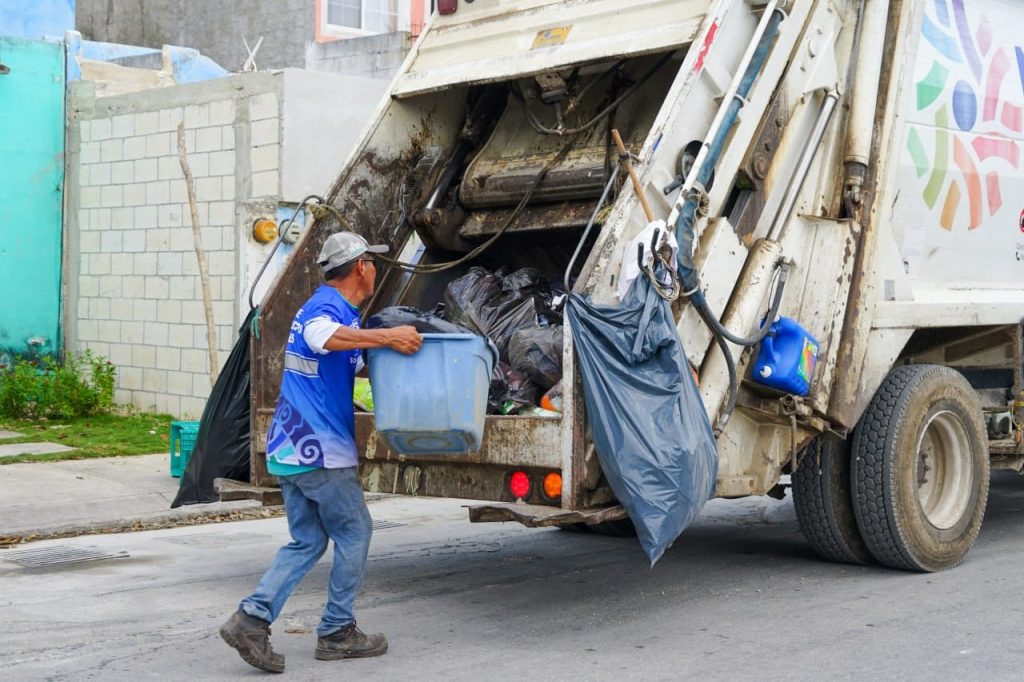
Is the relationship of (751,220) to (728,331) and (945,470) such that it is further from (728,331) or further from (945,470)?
(945,470)

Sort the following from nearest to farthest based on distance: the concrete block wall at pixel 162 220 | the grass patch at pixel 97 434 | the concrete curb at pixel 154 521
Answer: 1. the concrete curb at pixel 154 521
2. the grass patch at pixel 97 434
3. the concrete block wall at pixel 162 220

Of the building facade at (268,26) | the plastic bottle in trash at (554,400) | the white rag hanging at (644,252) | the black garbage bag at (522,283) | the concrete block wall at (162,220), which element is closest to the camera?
the white rag hanging at (644,252)

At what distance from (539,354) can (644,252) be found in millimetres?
783

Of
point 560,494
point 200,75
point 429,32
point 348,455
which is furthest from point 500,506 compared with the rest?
point 200,75

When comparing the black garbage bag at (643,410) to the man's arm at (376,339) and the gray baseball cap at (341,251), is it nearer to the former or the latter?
the man's arm at (376,339)

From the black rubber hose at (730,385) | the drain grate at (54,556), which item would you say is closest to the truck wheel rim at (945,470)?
the black rubber hose at (730,385)

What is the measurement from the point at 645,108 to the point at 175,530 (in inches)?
146

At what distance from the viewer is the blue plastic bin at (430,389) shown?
494cm

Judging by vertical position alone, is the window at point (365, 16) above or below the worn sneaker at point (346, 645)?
above

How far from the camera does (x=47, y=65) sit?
41.9ft

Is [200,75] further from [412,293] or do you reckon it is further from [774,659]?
[774,659]

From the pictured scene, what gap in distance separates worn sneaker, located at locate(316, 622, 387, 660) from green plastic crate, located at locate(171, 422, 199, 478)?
4.44 metres

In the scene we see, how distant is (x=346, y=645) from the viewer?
4.98m

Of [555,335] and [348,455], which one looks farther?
[555,335]
